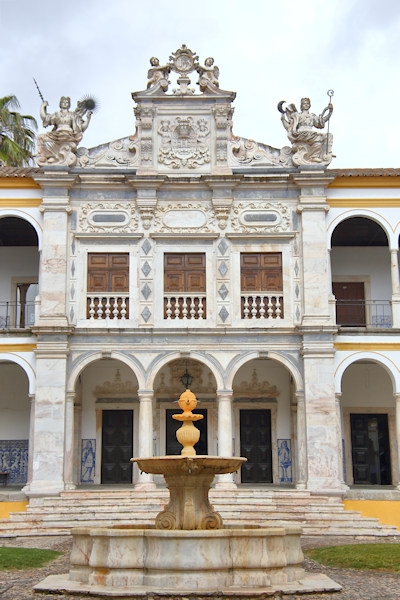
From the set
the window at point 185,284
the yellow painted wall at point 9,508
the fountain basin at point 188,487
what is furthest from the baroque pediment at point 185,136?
the fountain basin at point 188,487

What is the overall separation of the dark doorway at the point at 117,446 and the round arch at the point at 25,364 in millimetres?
2631

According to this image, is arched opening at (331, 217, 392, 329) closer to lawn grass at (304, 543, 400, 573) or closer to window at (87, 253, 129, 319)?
window at (87, 253, 129, 319)

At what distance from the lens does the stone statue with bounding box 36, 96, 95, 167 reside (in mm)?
19062

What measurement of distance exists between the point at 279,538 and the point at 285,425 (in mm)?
10907

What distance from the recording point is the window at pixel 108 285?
61.3 ft

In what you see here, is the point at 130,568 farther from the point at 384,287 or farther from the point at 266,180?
the point at 384,287

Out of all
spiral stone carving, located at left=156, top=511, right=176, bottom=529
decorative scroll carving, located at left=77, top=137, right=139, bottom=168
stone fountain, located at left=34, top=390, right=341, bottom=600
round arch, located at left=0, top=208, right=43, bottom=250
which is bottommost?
stone fountain, located at left=34, top=390, right=341, bottom=600

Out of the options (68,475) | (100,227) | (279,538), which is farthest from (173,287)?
(279,538)

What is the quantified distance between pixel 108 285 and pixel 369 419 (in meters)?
7.45

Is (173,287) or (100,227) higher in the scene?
(100,227)

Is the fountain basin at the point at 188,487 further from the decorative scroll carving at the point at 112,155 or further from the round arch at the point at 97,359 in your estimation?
the decorative scroll carving at the point at 112,155

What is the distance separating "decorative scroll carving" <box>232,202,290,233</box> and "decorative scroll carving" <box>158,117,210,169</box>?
147 cm

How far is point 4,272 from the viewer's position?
69.5 ft

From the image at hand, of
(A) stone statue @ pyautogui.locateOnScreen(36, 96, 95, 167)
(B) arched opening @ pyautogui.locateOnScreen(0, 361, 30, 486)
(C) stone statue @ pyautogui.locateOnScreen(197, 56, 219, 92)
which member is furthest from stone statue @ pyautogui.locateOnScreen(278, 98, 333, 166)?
(B) arched opening @ pyautogui.locateOnScreen(0, 361, 30, 486)
